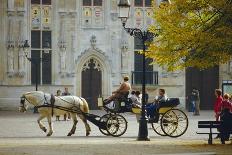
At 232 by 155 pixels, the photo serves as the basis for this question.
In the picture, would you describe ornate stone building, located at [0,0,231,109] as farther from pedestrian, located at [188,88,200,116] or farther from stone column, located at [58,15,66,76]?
pedestrian, located at [188,88,200,116]

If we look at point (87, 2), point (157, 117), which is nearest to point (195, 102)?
point (87, 2)

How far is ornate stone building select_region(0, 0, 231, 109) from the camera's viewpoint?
42.3 meters

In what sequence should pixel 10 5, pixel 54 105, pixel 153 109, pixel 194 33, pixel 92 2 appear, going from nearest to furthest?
pixel 194 33 < pixel 153 109 < pixel 54 105 < pixel 10 5 < pixel 92 2

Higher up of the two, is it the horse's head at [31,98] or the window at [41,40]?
the window at [41,40]

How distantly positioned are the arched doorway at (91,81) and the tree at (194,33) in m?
22.5

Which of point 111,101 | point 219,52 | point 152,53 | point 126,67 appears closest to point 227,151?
point 219,52

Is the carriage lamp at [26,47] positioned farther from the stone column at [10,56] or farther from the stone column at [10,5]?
the stone column at [10,5]

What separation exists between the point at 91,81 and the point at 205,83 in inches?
315

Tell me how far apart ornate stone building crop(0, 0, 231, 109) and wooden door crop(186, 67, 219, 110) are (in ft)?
3.87

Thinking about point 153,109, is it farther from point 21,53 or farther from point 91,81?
point 91,81

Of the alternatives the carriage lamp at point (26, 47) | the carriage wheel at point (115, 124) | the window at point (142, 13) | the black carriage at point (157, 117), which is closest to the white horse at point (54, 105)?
the carriage wheel at point (115, 124)

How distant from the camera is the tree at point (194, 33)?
18516 mm

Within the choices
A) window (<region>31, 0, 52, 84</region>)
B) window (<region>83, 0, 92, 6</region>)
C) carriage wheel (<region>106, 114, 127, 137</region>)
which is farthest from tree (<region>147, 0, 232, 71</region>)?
window (<region>83, 0, 92, 6</region>)

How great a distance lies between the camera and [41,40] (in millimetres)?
42938
